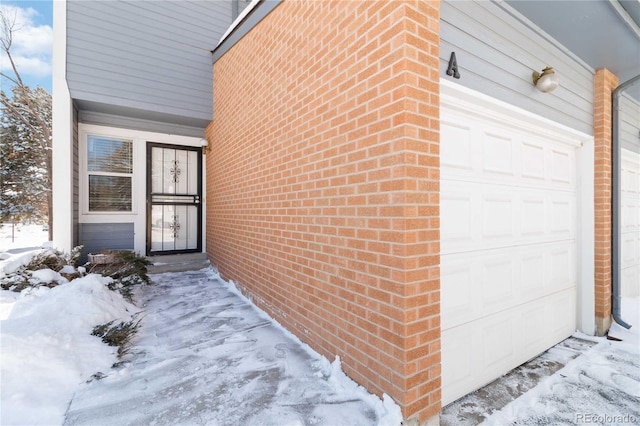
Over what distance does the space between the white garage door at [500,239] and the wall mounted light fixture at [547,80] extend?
12.1 inches

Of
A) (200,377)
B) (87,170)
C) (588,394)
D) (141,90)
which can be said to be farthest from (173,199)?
(588,394)

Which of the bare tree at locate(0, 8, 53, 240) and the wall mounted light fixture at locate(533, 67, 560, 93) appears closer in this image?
the wall mounted light fixture at locate(533, 67, 560, 93)

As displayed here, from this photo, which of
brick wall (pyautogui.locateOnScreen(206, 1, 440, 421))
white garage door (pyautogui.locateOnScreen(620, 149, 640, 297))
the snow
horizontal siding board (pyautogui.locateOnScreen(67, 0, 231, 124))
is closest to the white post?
horizontal siding board (pyautogui.locateOnScreen(67, 0, 231, 124))

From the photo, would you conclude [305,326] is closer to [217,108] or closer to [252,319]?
[252,319]

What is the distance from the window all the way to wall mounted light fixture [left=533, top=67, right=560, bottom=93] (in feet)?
21.3

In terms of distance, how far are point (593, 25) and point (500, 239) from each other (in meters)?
2.21

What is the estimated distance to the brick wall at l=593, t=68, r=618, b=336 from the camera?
341 cm

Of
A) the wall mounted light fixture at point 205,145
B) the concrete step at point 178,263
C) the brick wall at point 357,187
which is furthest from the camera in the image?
the wall mounted light fixture at point 205,145

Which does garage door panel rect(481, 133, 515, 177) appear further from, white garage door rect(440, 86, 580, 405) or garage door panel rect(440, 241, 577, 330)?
garage door panel rect(440, 241, 577, 330)

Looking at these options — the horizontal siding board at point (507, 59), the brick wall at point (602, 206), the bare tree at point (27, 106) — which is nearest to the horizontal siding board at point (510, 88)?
the horizontal siding board at point (507, 59)

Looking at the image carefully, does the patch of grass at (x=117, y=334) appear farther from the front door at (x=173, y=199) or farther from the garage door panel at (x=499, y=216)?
the front door at (x=173, y=199)

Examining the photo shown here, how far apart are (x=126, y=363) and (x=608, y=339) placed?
4972mm

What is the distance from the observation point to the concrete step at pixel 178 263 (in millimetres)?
5405

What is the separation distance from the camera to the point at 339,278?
216 centimetres
